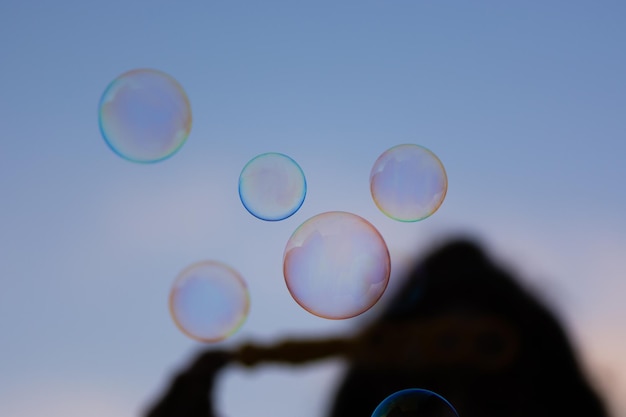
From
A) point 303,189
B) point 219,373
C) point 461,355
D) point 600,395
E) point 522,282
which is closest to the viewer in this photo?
point 219,373

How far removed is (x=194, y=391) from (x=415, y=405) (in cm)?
152

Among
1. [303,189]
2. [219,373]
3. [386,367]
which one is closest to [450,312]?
[386,367]

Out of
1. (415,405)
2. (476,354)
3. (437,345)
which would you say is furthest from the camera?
(437,345)

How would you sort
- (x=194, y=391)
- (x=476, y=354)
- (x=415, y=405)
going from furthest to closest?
(x=476, y=354) < (x=415, y=405) < (x=194, y=391)

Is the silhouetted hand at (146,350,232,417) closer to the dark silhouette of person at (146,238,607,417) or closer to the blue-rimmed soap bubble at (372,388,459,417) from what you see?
the dark silhouette of person at (146,238,607,417)

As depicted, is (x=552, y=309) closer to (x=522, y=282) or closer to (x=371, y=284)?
(x=522, y=282)

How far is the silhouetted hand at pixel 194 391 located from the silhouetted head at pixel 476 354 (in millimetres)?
1173

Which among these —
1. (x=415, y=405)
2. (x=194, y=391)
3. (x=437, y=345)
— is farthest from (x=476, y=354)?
(x=194, y=391)

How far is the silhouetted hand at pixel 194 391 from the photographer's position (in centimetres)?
342

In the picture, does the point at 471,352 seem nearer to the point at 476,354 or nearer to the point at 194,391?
the point at 476,354

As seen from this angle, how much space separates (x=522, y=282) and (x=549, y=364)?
66cm

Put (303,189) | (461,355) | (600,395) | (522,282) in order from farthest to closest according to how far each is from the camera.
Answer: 1. (303,189)
2. (522,282)
3. (461,355)
4. (600,395)

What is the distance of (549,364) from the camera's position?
14.7ft

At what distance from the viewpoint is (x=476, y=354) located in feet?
15.2
